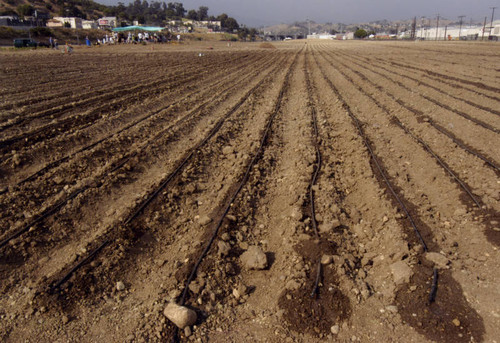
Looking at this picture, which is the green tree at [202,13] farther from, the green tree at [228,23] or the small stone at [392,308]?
the small stone at [392,308]

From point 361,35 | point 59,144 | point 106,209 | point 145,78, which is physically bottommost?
point 106,209

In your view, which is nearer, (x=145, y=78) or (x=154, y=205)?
(x=154, y=205)

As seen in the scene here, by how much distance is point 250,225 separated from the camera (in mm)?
6098

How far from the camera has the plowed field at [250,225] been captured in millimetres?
4273

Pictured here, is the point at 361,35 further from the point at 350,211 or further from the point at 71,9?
the point at 350,211

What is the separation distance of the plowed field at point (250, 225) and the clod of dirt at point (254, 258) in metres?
0.03

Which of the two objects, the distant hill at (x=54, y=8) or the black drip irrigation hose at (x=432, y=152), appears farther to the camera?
the distant hill at (x=54, y=8)

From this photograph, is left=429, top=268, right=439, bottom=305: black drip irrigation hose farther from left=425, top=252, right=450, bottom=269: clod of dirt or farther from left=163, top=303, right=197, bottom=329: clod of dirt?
left=163, top=303, right=197, bottom=329: clod of dirt

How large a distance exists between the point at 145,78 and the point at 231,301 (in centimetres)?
1745

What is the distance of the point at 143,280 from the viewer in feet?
16.2

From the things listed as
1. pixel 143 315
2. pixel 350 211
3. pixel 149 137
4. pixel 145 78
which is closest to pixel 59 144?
pixel 149 137

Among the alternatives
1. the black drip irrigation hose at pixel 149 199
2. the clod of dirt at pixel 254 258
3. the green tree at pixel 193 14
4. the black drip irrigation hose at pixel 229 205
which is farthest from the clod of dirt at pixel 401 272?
the green tree at pixel 193 14

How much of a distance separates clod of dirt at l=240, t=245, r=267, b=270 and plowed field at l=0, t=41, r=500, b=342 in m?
0.03

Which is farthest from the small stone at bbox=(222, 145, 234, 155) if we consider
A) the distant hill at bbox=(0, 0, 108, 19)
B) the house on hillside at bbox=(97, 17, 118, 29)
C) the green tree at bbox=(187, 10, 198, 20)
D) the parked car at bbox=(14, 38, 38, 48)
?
the green tree at bbox=(187, 10, 198, 20)
